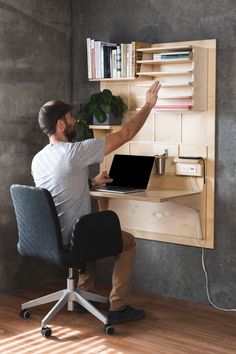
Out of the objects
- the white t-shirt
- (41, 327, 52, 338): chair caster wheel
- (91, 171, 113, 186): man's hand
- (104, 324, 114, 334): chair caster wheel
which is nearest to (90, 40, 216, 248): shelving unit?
(91, 171, 113, 186): man's hand

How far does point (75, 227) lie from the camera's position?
12.8 ft

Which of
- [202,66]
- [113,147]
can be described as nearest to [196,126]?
[202,66]

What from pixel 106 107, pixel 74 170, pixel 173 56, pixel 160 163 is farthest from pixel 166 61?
pixel 74 170

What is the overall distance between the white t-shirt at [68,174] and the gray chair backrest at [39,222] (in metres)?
0.13

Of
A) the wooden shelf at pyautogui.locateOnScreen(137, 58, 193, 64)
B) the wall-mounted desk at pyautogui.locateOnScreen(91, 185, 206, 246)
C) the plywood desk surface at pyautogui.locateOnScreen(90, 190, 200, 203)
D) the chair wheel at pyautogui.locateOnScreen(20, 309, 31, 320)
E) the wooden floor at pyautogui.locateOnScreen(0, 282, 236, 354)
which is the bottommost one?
the wooden floor at pyautogui.locateOnScreen(0, 282, 236, 354)

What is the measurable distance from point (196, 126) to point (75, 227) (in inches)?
49.6

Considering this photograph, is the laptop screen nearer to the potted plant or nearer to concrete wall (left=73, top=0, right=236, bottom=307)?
the potted plant

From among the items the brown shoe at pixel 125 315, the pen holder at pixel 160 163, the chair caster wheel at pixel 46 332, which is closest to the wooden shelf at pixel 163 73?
the pen holder at pixel 160 163

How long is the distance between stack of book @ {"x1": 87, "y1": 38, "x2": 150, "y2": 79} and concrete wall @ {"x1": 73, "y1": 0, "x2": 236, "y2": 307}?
213 mm

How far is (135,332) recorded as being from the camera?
4008 mm

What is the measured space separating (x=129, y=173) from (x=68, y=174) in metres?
0.78

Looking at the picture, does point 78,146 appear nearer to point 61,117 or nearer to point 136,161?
point 61,117

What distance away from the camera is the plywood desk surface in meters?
4.21

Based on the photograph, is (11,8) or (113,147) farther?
(11,8)
